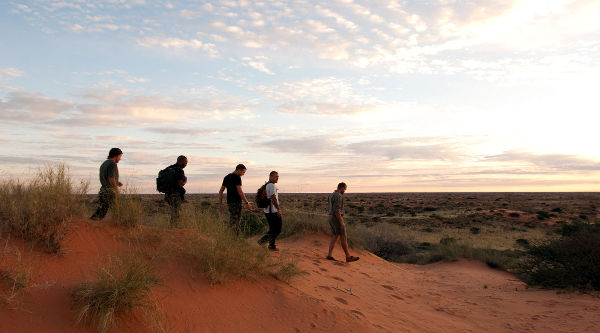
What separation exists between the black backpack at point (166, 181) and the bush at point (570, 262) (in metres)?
9.09

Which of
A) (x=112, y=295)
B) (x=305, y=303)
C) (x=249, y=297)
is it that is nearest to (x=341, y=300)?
(x=305, y=303)

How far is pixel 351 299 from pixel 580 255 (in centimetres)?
602

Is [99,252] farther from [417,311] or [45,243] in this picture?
[417,311]

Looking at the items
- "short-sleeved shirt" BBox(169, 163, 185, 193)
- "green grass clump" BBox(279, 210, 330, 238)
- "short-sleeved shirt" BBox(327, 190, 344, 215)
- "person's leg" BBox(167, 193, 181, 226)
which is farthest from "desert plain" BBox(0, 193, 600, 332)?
"green grass clump" BBox(279, 210, 330, 238)

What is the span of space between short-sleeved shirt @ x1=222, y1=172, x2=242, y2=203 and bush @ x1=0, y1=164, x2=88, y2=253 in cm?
328

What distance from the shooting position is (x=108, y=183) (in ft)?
23.1

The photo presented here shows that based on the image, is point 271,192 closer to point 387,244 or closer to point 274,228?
point 274,228

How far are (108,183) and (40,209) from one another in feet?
6.43

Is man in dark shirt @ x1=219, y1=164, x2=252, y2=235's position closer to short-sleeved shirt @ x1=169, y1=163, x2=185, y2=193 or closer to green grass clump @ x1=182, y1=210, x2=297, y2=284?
short-sleeved shirt @ x1=169, y1=163, x2=185, y2=193

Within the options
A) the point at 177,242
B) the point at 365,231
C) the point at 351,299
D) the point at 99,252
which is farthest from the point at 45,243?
the point at 365,231

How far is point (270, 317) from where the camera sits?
17.6 ft

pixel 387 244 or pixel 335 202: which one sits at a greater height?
pixel 335 202

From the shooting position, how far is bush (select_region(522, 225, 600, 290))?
936cm

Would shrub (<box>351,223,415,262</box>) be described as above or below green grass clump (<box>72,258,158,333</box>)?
below
